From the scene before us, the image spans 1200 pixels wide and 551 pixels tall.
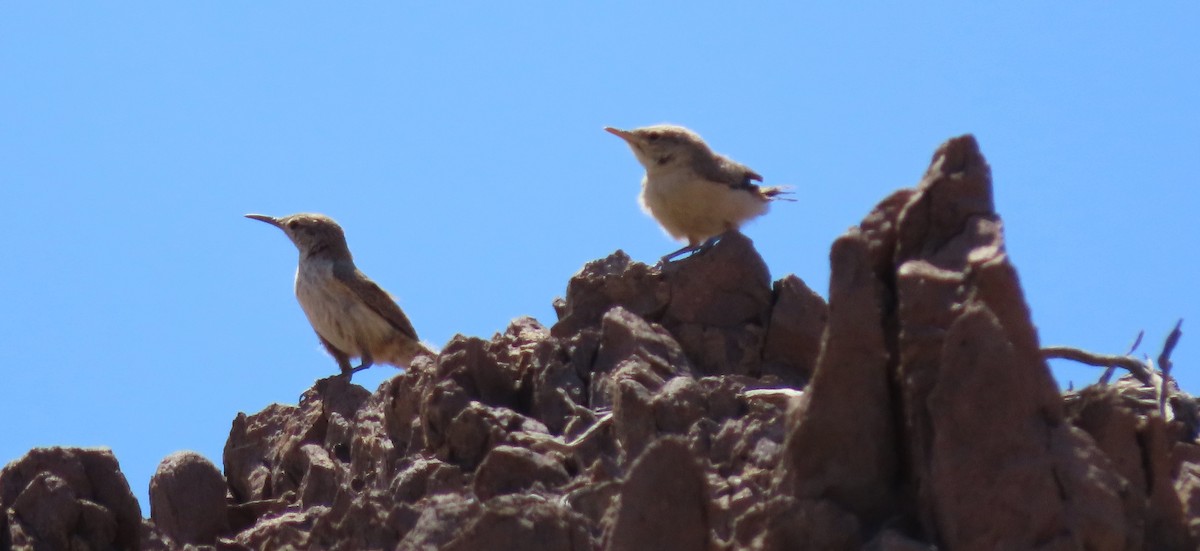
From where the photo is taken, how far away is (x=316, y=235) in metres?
17.1

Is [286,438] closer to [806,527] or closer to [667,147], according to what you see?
[667,147]

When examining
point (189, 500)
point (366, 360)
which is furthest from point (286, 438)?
point (366, 360)

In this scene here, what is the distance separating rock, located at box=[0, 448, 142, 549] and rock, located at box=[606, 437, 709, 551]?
445 cm

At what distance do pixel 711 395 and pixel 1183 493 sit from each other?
2.43 metres

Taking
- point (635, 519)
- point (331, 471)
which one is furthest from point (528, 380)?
point (635, 519)

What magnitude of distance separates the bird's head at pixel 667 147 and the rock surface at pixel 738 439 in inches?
88.6

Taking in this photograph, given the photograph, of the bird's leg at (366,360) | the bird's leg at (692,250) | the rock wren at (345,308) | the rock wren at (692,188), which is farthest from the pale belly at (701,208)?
the bird's leg at (366,360)

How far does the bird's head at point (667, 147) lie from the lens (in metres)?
14.1

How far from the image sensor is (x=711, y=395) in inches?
378

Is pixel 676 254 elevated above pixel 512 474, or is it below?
above

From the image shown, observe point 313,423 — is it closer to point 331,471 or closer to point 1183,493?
point 331,471

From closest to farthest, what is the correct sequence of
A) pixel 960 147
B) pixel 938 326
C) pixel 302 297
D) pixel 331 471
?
pixel 938 326 → pixel 960 147 → pixel 331 471 → pixel 302 297

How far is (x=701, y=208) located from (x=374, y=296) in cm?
413

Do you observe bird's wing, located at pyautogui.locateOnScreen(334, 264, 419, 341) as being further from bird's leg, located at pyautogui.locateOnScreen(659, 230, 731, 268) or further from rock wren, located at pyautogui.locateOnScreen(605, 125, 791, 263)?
bird's leg, located at pyautogui.locateOnScreen(659, 230, 731, 268)
